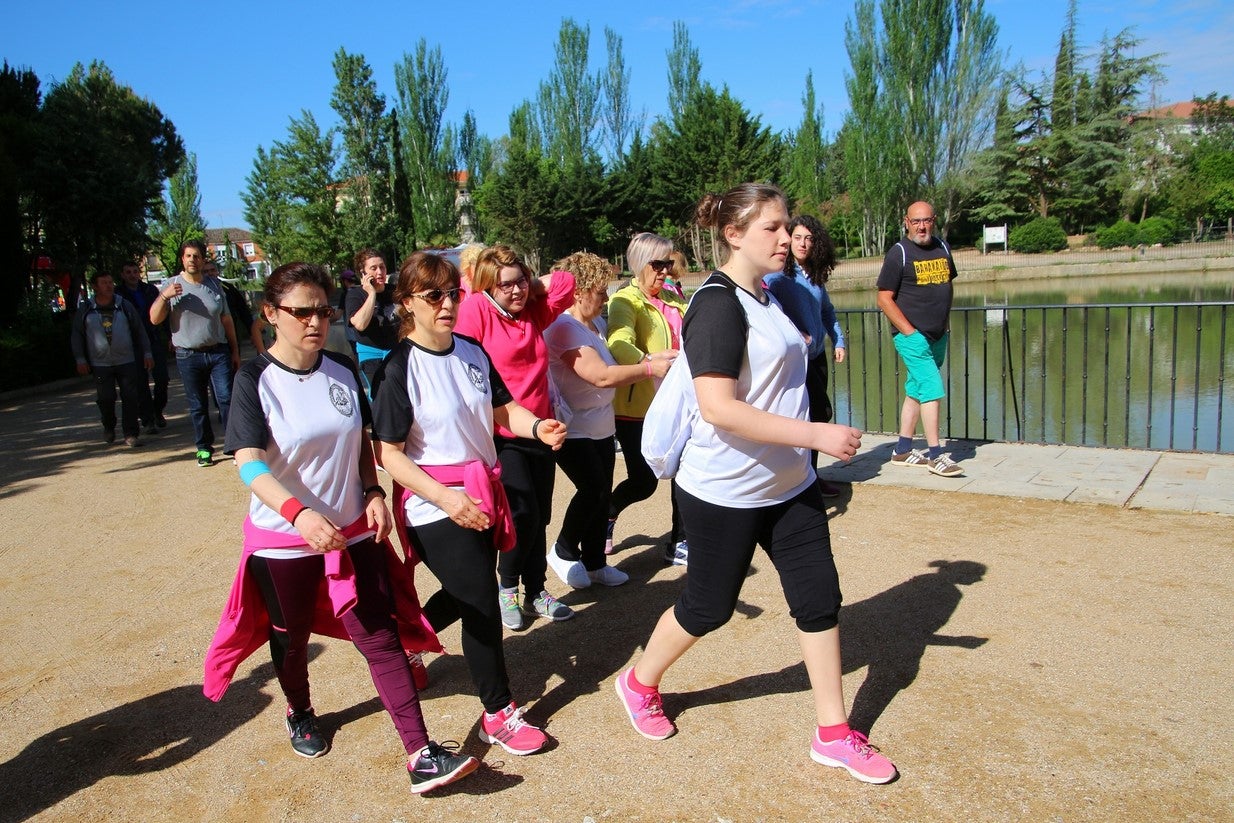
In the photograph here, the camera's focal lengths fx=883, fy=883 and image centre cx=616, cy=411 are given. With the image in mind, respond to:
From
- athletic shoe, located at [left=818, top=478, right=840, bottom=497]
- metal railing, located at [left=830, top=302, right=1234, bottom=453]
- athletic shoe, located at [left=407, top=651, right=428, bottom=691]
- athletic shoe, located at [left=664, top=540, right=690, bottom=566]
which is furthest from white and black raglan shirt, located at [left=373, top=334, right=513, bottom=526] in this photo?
metal railing, located at [left=830, top=302, right=1234, bottom=453]

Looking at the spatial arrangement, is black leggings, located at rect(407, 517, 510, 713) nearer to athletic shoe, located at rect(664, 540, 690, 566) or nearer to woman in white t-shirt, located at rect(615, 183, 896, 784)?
woman in white t-shirt, located at rect(615, 183, 896, 784)

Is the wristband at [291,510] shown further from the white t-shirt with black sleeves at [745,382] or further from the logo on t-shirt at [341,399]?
the white t-shirt with black sleeves at [745,382]

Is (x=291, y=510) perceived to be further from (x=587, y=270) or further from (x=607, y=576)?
(x=607, y=576)

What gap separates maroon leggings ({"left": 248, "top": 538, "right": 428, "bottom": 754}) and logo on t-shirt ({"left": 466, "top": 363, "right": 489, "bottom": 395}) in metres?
0.65

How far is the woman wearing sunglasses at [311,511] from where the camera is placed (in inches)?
110

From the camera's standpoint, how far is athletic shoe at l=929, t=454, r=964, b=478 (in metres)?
6.20

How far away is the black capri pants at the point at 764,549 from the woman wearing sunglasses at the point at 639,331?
1.62m

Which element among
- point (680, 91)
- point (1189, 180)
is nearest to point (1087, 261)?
point (1189, 180)

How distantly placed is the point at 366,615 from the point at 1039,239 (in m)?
40.3

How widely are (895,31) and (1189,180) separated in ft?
51.6

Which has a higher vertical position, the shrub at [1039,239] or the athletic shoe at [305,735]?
the shrub at [1039,239]

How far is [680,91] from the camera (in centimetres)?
5141

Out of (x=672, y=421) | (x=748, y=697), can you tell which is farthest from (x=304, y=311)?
(x=748, y=697)

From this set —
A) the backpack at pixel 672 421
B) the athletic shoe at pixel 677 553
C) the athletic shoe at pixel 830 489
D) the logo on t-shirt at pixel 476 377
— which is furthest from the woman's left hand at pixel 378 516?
the athletic shoe at pixel 830 489
